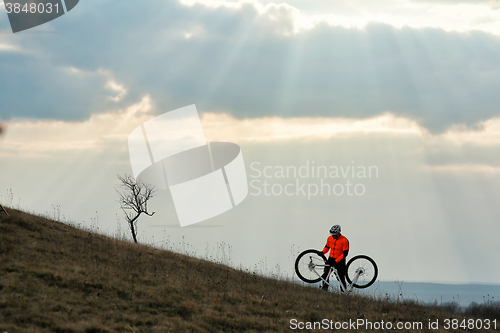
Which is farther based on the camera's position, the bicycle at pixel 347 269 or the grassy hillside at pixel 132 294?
the bicycle at pixel 347 269

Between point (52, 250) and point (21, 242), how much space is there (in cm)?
111

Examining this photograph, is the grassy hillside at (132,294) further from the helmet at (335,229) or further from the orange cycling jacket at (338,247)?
the helmet at (335,229)

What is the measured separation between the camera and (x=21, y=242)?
14.0 meters

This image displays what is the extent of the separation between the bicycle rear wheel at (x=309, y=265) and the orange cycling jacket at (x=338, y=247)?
0.51 metres

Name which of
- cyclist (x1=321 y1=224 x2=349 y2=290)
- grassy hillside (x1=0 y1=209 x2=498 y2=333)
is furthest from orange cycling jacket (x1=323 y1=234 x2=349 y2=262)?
grassy hillside (x1=0 y1=209 x2=498 y2=333)

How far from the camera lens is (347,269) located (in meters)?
15.9

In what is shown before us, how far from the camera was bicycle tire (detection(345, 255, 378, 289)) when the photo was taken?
15.9m

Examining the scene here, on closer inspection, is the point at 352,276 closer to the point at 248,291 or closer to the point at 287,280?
the point at 287,280

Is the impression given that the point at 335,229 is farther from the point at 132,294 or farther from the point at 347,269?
the point at 132,294

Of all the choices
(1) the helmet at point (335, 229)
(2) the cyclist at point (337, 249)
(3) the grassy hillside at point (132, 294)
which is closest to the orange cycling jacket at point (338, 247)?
(2) the cyclist at point (337, 249)

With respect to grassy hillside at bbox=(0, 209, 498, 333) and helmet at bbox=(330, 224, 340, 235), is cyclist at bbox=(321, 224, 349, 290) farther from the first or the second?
grassy hillside at bbox=(0, 209, 498, 333)

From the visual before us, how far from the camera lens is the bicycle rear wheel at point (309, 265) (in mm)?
16109

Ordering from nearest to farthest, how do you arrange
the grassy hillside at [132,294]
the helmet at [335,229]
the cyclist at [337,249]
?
the grassy hillside at [132,294] → the helmet at [335,229] → the cyclist at [337,249]

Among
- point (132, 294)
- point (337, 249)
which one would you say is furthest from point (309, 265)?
point (132, 294)
